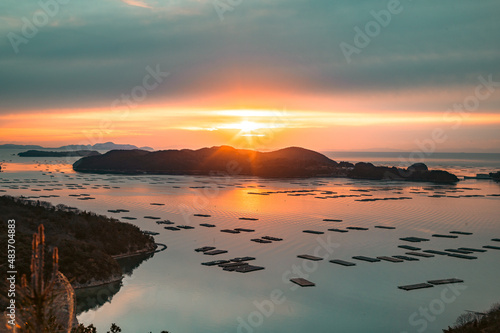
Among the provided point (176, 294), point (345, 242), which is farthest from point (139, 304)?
point (345, 242)

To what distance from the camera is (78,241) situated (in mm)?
34375

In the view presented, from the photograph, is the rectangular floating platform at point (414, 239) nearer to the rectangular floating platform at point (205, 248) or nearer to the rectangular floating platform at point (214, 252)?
the rectangular floating platform at point (214, 252)

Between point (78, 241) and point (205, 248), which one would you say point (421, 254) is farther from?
point (78, 241)

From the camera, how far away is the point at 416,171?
149m

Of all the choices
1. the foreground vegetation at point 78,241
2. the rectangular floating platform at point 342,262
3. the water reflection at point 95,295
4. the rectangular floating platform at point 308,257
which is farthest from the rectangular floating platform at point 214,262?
the rectangular floating platform at point 342,262

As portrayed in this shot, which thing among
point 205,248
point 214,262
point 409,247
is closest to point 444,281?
point 409,247

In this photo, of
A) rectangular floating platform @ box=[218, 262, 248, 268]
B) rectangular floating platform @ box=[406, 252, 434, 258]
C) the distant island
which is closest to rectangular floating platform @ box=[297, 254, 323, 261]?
rectangular floating platform @ box=[218, 262, 248, 268]

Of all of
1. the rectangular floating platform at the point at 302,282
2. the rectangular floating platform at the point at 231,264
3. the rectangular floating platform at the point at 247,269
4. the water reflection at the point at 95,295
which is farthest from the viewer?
the rectangular floating platform at the point at 231,264

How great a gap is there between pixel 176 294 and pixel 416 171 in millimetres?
134593

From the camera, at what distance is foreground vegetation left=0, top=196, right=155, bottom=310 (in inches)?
1180

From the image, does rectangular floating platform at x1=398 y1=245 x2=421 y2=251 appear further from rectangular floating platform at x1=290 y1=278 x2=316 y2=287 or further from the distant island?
the distant island

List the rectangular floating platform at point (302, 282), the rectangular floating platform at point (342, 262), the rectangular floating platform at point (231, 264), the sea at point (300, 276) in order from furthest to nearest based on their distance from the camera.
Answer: the rectangular floating platform at point (342, 262) < the rectangular floating platform at point (231, 264) < the rectangular floating platform at point (302, 282) < the sea at point (300, 276)

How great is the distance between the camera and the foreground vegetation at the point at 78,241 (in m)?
30.0

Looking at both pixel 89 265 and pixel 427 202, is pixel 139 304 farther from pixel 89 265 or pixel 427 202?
pixel 427 202
